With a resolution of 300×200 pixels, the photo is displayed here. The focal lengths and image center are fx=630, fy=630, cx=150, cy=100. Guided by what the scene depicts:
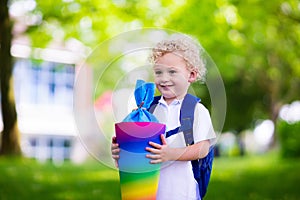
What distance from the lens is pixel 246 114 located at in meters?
45.4

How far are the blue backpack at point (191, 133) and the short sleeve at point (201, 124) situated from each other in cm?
2

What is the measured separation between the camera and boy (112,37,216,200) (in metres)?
3.12

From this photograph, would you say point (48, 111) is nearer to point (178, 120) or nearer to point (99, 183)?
point (99, 183)

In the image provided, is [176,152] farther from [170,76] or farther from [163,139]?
[170,76]

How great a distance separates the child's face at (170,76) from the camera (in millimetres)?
3162

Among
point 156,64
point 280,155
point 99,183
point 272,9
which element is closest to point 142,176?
point 156,64

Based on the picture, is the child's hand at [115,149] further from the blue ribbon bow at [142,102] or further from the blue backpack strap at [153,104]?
the blue backpack strap at [153,104]

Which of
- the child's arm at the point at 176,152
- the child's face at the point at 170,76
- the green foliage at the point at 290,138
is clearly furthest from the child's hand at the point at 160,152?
the green foliage at the point at 290,138

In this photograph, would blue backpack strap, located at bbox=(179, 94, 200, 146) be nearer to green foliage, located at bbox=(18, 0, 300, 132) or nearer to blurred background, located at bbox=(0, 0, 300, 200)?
blurred background, located at bbox=(0, 0, 300, 200)

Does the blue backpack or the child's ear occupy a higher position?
the child's ear

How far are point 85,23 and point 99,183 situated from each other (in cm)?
758

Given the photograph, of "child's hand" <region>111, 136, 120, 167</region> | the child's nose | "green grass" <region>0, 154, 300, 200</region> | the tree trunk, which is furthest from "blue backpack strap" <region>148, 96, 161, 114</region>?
the tree trunk

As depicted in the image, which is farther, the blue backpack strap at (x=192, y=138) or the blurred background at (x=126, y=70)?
the blurred background at (x=126, y=70)

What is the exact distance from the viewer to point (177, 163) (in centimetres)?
317
